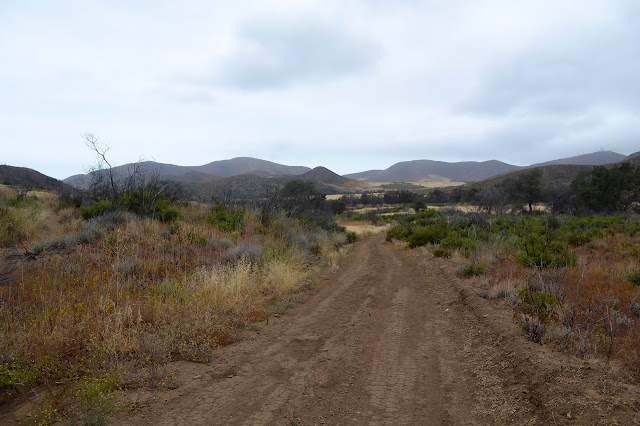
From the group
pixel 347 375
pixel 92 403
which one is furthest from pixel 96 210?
pixel 347 375

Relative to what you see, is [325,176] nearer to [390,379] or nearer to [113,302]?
[113,302]

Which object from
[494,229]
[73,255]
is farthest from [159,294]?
[494,229]

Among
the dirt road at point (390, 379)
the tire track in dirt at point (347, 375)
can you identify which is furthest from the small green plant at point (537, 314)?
the tire track in dirt at point (347, 375)

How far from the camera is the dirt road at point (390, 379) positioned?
358 centimetres

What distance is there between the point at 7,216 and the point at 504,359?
13837 millimetres

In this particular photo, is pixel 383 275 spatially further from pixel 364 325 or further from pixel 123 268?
pixel 123 268

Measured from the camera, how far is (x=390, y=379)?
4.50 meters

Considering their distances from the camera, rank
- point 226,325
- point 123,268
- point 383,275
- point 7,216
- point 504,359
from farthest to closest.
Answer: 1. point 383,275
2. point 7,216
3. point 123,268
4. point 226,325
5. point 504,359

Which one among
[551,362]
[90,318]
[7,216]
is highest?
[7,216]

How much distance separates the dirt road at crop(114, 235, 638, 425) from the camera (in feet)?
11.7

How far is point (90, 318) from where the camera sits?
505cm

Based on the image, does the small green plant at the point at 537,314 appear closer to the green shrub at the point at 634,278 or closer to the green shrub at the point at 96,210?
the green shrub at the point at 634,278

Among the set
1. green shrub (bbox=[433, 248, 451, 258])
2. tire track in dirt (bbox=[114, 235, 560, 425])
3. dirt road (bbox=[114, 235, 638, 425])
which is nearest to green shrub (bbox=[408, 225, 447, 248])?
green shrub (bbox=[433, 248, 451, 258])

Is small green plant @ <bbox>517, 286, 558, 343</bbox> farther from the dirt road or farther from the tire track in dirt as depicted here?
the tire track in dirt
